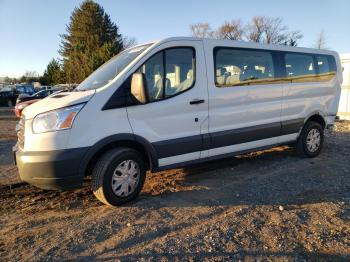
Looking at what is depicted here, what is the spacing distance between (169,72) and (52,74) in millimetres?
47910

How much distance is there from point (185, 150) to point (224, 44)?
190cm

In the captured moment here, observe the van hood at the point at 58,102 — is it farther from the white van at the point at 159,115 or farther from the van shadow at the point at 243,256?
the van shadow at the point at 243,256

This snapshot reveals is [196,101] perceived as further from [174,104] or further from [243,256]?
[243,256]

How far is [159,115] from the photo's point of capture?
195 inches

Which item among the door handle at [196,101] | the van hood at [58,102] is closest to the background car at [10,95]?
the van hood at [58,102]

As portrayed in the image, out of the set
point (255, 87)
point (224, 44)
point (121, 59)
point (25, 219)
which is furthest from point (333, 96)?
point (25, 219)

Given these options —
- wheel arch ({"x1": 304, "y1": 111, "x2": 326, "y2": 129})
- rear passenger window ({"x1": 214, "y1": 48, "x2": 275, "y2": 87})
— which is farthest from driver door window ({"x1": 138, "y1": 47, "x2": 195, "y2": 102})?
wheel arch ({"x1": 304, "y1": 111, "x2": 326, "y2": 129})

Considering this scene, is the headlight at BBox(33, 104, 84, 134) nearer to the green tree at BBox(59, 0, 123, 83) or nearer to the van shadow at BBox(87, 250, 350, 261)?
the van shadow at BBox(87, 250, 350, 261)

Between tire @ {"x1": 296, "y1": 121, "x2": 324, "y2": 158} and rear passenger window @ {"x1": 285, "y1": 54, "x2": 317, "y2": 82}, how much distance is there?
0.97m

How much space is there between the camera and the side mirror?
4566mm

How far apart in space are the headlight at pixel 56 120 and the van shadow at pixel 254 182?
A: 1481 millimetres

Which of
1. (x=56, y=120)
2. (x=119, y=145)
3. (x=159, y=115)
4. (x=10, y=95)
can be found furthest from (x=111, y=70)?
(x=10, y=95)

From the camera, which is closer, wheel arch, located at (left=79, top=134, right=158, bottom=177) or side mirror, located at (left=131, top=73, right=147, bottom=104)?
wheel arch, located at (left=79, top=134, right=158, bottom=177)

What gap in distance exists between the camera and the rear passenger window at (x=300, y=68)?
6864mm
